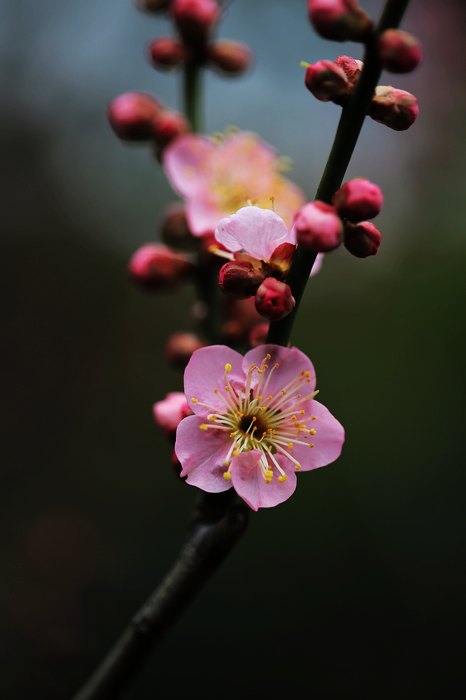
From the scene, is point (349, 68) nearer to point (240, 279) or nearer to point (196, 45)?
point (240, 279)

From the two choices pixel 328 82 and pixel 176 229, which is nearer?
pixel 328 82

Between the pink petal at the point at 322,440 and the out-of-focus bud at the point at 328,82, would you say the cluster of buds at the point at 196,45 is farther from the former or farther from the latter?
the pink petal at the point at 322,440

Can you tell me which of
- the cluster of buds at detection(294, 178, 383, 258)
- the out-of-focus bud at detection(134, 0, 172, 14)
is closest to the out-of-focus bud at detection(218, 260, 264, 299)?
the cluster of buds at detection(294, 178, 383, 258)

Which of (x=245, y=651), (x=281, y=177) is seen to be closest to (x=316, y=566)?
(x=245, y=651)

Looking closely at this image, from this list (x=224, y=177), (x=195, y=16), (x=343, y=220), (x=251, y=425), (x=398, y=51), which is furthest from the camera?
(x=224, y=177)

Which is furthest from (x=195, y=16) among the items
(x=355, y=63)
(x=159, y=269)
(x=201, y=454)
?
(x=201, y=454)

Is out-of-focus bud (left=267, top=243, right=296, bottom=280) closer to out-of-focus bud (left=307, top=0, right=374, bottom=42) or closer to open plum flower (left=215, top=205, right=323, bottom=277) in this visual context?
open plum flower (left=215, top=205, right=323, bottom=277)
